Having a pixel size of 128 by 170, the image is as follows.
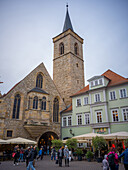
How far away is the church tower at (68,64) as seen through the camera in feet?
105

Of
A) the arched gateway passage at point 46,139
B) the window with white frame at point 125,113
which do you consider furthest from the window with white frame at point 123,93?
the arched gateway passage at point 46,139

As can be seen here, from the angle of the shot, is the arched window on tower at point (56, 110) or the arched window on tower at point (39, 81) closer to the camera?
the arched window on tower at point (39, 81)

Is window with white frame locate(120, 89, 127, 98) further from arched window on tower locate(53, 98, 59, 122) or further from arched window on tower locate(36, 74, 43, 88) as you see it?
arched window on tower locate(36, 74, 43, 88)

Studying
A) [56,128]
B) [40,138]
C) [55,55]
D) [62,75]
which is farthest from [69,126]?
[55,55]

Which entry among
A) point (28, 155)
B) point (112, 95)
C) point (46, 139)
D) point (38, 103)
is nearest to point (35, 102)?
point (38, 103)

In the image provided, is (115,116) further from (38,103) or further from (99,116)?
(38,103)

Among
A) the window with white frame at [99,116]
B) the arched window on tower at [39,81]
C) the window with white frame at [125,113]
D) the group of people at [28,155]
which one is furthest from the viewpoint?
the arched window on tower at [39,81]

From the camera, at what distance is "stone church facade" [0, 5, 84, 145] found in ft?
69.9

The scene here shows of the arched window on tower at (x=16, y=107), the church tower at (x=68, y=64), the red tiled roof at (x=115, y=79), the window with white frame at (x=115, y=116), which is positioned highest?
the church tower at (x=68, y=64)

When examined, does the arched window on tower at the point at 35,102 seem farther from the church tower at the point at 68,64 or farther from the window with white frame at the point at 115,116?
the window with white frame at the point at 115,116

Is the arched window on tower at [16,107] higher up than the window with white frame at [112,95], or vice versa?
the window with white frame at [112,95]

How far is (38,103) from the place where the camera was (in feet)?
77.7

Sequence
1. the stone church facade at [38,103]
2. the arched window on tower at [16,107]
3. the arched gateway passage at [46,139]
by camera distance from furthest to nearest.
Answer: the arched gateway passage at [46,139] < the arched window on tower at [16,107] < the stone church facade at [38,103]

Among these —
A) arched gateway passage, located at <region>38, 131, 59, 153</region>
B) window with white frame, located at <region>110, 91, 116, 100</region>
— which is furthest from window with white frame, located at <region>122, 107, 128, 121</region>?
arched gateway passage, located at <region>38, 131, 59, 153</region>
